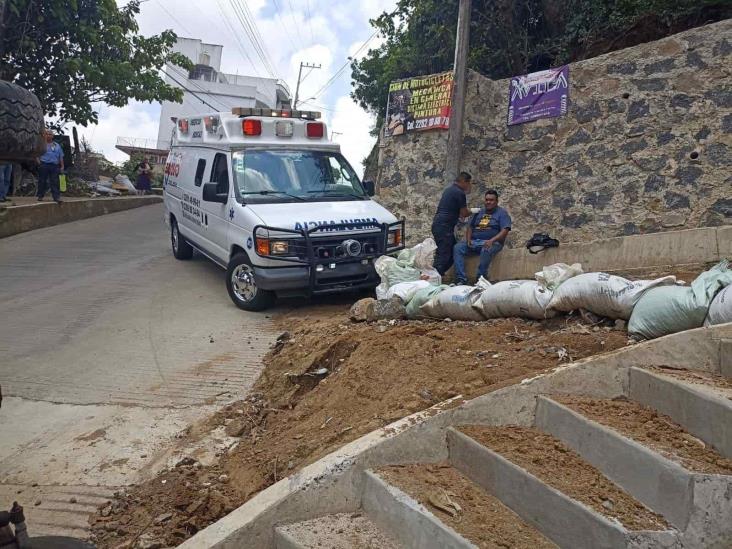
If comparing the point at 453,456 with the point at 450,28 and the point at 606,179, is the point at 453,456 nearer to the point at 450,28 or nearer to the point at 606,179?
the point at 606,179

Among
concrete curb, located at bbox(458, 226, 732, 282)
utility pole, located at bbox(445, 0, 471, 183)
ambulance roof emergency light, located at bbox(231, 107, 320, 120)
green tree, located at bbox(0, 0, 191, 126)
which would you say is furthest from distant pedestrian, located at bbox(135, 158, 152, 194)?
concrete curb, located at bbox(458, 226, 732, 282)

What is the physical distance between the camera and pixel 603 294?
454cm

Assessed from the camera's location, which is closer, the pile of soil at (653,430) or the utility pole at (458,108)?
the pile of soil at (653,430)

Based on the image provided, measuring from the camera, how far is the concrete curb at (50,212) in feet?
43.1

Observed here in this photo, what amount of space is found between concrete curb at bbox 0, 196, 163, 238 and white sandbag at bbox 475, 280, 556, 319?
36.8 feet

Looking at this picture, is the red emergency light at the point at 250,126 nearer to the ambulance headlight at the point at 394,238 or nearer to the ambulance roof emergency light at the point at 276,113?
the ambulance roof emergency light at the point at 276,113

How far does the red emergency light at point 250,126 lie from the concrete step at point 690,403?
254 inches

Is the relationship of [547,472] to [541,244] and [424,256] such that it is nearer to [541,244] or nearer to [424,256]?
[424,256]

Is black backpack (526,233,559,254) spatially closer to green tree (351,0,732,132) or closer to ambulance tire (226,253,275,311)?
ambulance tire (226,253,275,311)

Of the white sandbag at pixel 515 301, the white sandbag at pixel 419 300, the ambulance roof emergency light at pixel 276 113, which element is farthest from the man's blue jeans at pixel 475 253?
the ambulance roof emergency light at pixel 276 113

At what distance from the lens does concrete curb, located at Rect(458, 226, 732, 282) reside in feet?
19.9

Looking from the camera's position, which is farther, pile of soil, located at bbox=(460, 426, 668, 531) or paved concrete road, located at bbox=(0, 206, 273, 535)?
paved concrete road, located at bbox=(0, 206, 273, 535)

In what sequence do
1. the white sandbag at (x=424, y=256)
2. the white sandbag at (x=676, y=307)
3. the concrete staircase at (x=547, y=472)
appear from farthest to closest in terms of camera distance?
the white sandbag at (x=424, y=256) → the white sandbag at (x=676, y=307) → the concrete staircase at (x=547, y=472)

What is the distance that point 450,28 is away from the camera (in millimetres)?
12766
